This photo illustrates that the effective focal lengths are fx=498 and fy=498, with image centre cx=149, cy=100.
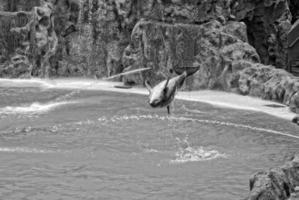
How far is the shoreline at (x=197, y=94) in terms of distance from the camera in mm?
22891

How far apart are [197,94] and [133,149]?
13364mm

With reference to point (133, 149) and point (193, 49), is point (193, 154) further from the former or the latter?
point (193, 49)

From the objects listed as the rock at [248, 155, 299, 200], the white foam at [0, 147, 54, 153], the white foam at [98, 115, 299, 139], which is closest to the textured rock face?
the white foam at [98, 115, 299, 139]

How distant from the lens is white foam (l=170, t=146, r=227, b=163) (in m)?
14.2

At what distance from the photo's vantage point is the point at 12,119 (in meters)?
19.8

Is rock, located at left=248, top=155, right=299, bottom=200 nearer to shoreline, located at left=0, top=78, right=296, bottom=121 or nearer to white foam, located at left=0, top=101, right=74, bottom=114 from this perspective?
shoreline, located at left=0, top=78, right=296, bottom=121

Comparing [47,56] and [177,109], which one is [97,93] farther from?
[47,56]

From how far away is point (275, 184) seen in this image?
9.11m

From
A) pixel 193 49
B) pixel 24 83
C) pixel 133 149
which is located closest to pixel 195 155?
pixel 133 149

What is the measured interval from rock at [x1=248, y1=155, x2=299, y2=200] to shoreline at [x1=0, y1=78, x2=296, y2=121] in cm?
1087

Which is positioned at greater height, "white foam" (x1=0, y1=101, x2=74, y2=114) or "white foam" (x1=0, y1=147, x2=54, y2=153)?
"white foam" (x1=0, y1=101, x2=74, y2=114)

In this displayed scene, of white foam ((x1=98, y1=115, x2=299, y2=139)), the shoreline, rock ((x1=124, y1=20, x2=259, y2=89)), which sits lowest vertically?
white foam ((x1=98, y1=115, x2=299, y2=139))

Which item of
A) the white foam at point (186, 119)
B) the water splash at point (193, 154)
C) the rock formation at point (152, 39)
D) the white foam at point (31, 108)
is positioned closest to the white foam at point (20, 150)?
the water splash at point (193, 154)

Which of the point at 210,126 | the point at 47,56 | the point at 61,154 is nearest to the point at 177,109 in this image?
the point at 210,126
